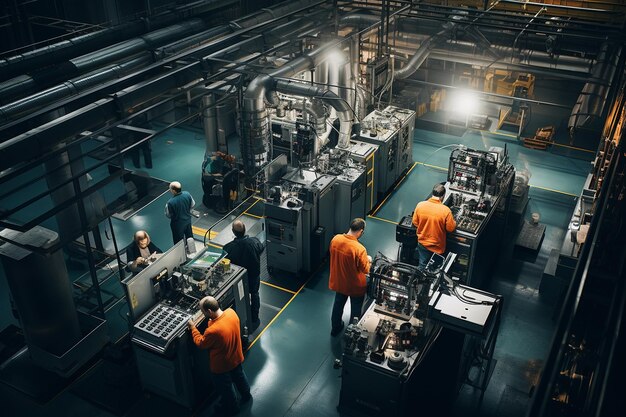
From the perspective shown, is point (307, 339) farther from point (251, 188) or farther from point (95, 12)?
Result: point (95, 12)

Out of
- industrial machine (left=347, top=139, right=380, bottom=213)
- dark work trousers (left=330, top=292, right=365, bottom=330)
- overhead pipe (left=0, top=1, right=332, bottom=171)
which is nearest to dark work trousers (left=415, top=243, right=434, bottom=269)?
dark work trousers (left=330, top=292, right=365, bottom=330)

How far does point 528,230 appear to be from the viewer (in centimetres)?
1091

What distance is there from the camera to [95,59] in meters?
10.7

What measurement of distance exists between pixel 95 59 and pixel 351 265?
6274mm

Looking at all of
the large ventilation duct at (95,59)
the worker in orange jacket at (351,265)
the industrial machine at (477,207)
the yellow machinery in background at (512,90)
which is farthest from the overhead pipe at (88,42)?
the yellow machinery in background at (512,90)

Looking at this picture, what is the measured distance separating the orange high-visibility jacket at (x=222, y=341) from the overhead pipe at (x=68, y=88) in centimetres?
426

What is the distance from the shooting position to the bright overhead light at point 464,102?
1334cm

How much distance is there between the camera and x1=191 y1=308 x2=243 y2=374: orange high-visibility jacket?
21.9 ft

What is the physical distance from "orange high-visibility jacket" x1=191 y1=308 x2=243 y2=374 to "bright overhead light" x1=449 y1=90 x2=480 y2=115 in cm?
798

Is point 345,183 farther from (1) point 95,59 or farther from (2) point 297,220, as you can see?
(1) point 95,59

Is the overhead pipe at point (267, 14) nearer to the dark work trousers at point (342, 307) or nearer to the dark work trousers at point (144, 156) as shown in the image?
the dark work trousers at point (144, 156)

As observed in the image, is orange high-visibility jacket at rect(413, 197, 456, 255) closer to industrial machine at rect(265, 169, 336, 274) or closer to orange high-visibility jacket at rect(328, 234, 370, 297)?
orange high-visibility jacket at rect(328, 234, 370, 297)

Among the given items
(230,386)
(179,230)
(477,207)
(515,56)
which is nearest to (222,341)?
(230,386)

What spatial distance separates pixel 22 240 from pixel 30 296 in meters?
0.75
